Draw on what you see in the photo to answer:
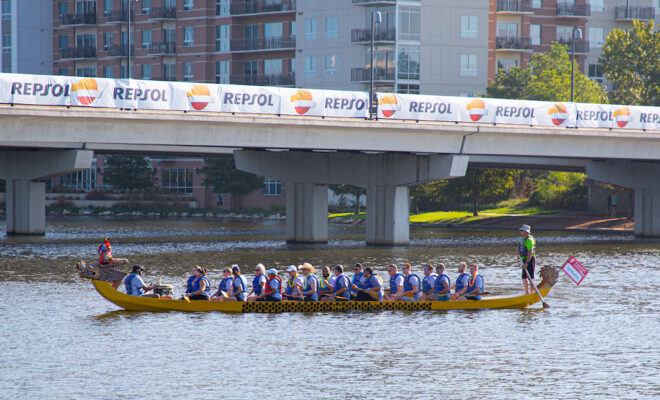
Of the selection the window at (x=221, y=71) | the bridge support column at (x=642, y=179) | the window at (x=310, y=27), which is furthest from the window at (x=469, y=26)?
the bridge support column at (x=642, y=179)

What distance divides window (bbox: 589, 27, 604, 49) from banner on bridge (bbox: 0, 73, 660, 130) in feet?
202

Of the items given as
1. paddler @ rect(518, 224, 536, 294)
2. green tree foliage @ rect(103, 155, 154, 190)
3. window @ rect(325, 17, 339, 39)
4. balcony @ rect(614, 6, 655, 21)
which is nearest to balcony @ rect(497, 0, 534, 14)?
balcony @ rect(614, 6, 655, 21)

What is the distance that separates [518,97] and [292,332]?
74566mm

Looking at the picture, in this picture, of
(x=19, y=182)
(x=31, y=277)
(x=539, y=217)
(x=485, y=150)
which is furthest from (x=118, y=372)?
(x=539, y=217)

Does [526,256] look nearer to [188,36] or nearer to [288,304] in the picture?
[288,304]

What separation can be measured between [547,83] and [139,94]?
57902 millimetres

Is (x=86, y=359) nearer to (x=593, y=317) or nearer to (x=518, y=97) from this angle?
(x=593, y=317)

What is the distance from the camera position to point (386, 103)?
50719 mm

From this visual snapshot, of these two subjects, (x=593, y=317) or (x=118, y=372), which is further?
(x=593, y=317)

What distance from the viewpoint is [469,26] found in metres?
99.7

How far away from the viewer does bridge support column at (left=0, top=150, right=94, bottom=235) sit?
56.0m

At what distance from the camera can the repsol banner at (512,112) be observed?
51.3 metres

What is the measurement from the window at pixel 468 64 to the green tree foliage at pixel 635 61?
12926 millimetres

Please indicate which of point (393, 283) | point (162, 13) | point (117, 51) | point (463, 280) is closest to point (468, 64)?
point (162, 13)
